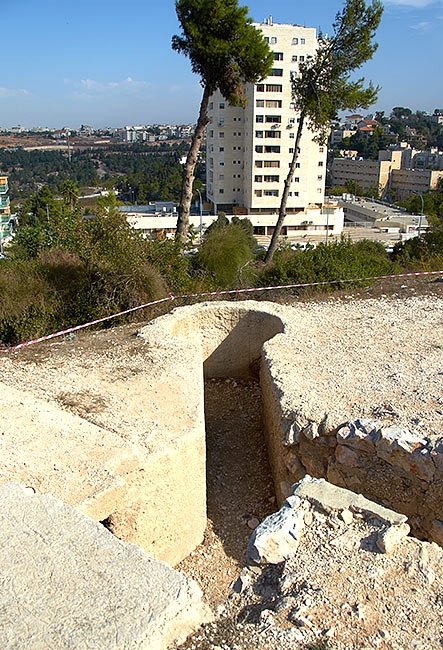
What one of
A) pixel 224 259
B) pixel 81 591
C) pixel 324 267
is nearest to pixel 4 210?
pixel 224 259

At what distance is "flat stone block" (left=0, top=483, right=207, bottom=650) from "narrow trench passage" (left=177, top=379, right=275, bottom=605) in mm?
1801

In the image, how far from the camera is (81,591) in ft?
10.9

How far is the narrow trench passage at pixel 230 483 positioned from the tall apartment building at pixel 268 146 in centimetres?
3036

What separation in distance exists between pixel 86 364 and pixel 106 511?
338 centimetres

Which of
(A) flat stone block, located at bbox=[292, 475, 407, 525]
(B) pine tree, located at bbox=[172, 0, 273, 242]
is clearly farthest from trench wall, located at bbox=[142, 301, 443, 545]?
(B) pine tree, located at bbox=[172, 0, 273, 242]

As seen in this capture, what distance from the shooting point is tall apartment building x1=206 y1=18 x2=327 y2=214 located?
3512 centimetres

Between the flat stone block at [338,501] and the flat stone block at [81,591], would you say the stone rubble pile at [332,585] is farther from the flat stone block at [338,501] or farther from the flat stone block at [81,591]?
the flat stone block at [81,591]

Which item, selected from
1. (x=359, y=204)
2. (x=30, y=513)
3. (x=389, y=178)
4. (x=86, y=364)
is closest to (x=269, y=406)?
(x=86, y=364)

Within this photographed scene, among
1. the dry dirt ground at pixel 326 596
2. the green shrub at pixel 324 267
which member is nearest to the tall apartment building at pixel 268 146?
the green shrub at pixel 324 267

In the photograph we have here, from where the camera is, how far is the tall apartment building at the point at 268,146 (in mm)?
35125

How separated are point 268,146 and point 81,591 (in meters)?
37.9

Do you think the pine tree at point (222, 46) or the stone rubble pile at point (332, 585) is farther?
the pine tree at point (222, 46)

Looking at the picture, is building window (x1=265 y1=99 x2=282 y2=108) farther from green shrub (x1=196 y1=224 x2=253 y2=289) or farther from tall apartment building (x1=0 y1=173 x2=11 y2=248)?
green shrub (x1=196 y1=224 x2=253 y2=289)

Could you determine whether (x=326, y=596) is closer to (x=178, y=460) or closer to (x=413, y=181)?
(x=178, y=460)
